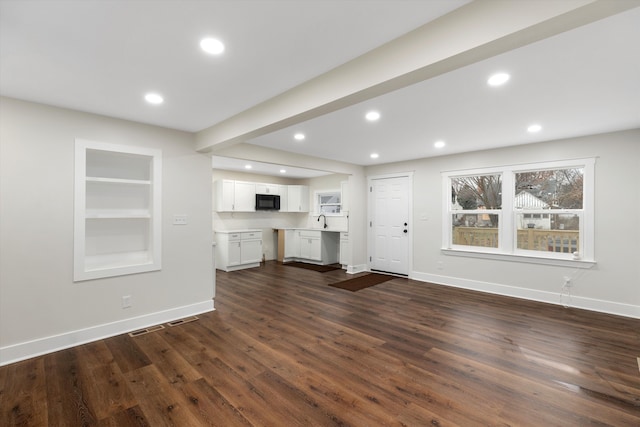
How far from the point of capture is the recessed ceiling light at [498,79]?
2277 millimetres

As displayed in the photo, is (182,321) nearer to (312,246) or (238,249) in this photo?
(238,249)

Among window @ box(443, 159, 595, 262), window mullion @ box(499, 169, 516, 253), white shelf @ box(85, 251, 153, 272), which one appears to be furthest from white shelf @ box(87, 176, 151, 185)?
window mullion @ box(499, 169, 516, 253)

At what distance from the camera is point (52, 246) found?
2840 millimetres

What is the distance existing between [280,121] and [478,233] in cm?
427

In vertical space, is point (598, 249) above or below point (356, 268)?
above

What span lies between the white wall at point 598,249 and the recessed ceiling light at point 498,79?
109 inches

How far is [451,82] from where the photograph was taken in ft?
7.86

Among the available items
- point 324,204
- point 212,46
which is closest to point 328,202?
point 324,204

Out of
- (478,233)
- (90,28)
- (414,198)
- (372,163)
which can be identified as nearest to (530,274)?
(478,233)

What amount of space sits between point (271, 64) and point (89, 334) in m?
3.30

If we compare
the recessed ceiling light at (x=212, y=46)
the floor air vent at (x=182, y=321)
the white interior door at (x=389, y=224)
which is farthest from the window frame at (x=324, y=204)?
the recessed ceiling light at (x=212, y=46)

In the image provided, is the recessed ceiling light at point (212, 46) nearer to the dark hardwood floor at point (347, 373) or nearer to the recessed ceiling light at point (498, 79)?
the recessed ceiling light at point (498, 79)

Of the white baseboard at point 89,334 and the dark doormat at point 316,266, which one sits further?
the dark doormat at point 316,266

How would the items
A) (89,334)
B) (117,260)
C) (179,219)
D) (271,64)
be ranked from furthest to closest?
(179,219), (117,260), (89,334), (271,64)
